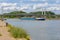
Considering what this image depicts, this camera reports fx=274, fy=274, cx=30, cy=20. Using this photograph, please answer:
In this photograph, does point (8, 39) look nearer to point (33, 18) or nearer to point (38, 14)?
point (38, 14)

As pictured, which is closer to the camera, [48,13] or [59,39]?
[59,39]

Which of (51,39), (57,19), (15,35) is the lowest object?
(57,19)

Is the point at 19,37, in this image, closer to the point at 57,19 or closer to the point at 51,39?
the point at 51,39

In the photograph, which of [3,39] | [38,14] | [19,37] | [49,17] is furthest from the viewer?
[49,17]

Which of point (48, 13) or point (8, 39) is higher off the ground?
point (8, 39)

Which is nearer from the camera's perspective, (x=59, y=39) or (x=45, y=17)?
(x=59, y=39)

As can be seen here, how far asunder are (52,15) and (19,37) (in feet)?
345

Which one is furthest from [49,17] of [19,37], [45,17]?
[19,37]

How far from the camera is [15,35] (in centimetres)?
1842

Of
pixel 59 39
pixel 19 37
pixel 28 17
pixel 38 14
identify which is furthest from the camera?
pixel 28 17

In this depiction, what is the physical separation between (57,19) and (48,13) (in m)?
11.4

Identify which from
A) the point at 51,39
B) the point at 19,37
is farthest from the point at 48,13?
the point at 19,37

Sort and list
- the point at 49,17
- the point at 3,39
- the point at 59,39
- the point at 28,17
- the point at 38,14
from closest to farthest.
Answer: the point at 3,39, the point at 59,39, the point at 38,14, the point at 49,17, the point at 28,17

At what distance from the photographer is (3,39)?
16328mm
